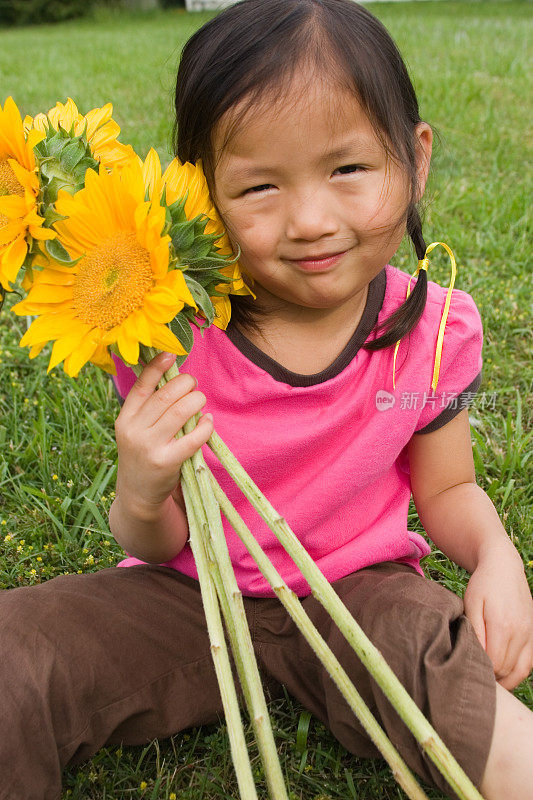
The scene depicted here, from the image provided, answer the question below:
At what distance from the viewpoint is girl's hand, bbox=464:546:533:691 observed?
1.36m

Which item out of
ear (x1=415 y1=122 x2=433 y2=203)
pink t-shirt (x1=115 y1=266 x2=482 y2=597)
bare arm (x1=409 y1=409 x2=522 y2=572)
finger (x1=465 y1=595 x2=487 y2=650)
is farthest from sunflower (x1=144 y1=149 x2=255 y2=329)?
finger (x1=465 y1=595 x2=487 y2=650)

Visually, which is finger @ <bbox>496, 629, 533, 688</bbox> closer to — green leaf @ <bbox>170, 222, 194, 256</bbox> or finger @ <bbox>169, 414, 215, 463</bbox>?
finger @ <bbox>169, 414, 215, 463</bbox>

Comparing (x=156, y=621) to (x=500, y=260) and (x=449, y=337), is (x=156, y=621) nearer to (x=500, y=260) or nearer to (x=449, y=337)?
(x=449, y=337)

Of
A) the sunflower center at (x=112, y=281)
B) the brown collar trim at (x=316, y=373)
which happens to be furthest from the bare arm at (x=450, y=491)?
the sunflower center at (x=112, y=281)

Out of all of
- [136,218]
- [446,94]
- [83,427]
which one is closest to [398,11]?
[446,94]

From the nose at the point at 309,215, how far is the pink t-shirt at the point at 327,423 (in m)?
0.30

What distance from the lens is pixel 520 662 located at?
1370mm

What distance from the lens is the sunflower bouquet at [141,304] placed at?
3.43ft

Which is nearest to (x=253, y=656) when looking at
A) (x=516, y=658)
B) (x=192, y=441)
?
(x=192, y=441)

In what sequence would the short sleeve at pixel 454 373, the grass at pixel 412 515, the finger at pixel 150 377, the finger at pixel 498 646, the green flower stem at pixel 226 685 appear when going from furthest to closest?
the short sleeve at pixel 454 373, the grass at pixel 412 515, the finger at pixel 498 646, the finger at pixel 150 377, the green flower stem at pixel 226 685

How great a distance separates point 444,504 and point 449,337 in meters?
0.30

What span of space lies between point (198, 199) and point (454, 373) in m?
0.60

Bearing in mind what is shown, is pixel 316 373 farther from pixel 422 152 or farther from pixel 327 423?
pixel 422 152

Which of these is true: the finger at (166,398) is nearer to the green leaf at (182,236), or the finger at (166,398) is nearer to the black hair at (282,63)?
the green leaf at (182,236)
